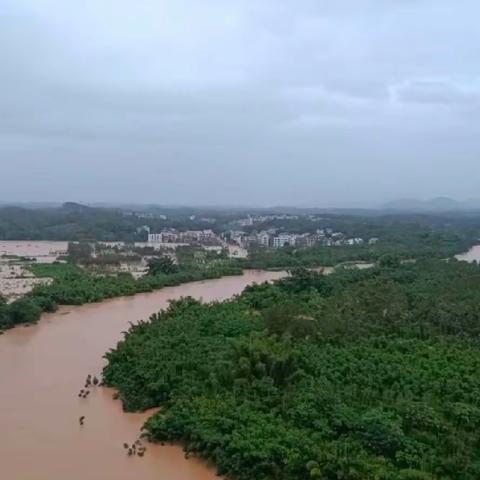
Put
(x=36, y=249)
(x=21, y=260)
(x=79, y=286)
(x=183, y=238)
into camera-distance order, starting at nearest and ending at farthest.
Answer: (x=79, y=286), (x=21, y=260), (x=36, y=249), (x=183, y=238)

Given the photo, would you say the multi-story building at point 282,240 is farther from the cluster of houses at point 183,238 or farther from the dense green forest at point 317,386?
the dense green forest at point 317,386

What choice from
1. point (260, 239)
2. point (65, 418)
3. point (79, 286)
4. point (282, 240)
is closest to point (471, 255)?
point (282, 240)

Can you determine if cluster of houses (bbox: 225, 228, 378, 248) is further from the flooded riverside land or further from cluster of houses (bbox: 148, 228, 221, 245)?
the flooded riverside land

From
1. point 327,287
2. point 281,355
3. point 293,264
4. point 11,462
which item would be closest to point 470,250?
point 293,264

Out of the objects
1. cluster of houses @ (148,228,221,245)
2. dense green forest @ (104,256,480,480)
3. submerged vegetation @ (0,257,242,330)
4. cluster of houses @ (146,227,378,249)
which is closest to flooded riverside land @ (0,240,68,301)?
submerged vegetation @ (0,257,242,330)

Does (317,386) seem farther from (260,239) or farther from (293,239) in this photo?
(260,239)

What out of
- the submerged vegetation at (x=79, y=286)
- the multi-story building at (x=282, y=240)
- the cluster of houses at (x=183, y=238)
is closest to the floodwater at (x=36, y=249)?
the submerged vegetation at (x=79, y=286)
